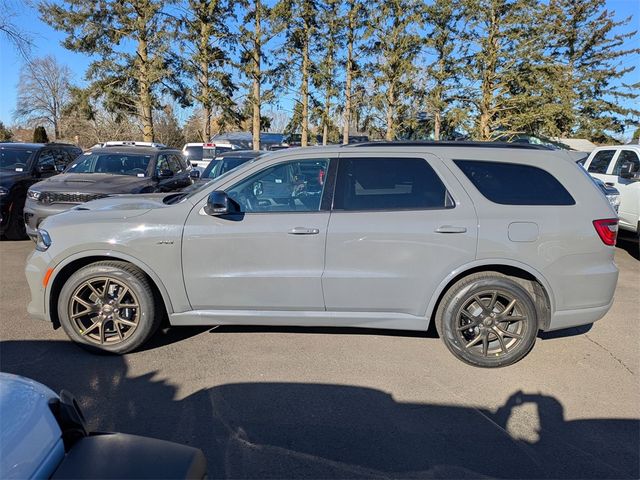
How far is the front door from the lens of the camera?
3803 mm

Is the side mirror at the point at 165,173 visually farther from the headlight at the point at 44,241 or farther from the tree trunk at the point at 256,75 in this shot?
the tree trunk at the point at 256,75

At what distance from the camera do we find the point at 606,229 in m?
3.78

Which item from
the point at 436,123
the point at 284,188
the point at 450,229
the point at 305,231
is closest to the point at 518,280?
the point at 450,229

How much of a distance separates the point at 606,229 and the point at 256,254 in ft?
9.50

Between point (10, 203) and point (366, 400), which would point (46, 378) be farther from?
point (10, 203)

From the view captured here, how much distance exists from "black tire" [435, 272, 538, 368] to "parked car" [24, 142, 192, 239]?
594 centimetres

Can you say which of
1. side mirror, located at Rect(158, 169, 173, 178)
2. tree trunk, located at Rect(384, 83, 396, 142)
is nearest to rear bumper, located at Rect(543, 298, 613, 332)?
side mirror, located at Rect(158, 169, 173, 178)

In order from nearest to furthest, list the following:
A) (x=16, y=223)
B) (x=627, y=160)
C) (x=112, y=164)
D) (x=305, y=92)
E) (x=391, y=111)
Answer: (x=16, y=223), (x=112, y=164), (x=627, y=160), (x=305, y=92), (x=391, y=111)

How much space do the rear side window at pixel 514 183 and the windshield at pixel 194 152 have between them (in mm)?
20219

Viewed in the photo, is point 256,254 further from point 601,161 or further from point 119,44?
point 119,44

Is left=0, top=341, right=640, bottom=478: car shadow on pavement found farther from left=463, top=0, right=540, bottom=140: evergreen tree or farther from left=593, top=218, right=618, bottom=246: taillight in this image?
left=463, top=0, right=540, bottom=140: evergreen tree

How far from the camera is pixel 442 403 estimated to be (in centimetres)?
330

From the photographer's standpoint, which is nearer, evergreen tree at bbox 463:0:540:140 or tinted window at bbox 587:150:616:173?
tinted window at bbox 587:150:616:173

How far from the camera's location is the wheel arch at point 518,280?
148 inches
